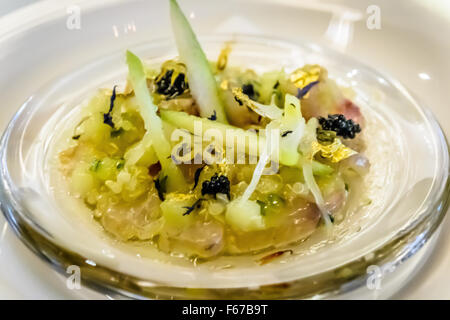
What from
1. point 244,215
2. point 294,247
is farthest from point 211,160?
point 294,247

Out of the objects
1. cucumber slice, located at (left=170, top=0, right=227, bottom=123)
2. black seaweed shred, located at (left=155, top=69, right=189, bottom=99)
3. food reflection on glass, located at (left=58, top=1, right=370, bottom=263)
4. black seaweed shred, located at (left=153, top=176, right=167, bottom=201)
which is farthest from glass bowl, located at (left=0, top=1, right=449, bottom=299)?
cucumber slice, located at (left=170, top=0, right=227, bottom=123)

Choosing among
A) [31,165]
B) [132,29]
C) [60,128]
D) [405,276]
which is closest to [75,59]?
[132,29]

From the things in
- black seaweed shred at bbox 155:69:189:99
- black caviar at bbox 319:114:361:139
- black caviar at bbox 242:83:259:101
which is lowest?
black caviar at bbox 319:114:361:139

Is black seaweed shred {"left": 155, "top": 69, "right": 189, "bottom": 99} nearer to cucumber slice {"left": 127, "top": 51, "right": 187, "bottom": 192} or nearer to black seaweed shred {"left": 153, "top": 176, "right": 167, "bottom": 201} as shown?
cucumber slice {"left": 127, "top": 51, "right": 187, "bottom": 192}

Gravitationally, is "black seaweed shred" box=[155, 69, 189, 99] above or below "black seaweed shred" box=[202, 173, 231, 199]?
above

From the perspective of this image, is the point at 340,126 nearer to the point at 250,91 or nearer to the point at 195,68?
the point at 250,91

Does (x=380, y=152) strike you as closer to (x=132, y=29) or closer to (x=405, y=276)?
(x=405, y=276)

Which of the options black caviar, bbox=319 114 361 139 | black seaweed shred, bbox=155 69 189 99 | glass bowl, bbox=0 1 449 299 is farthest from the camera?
black seaweed shred, bbox=155 69 189 99
